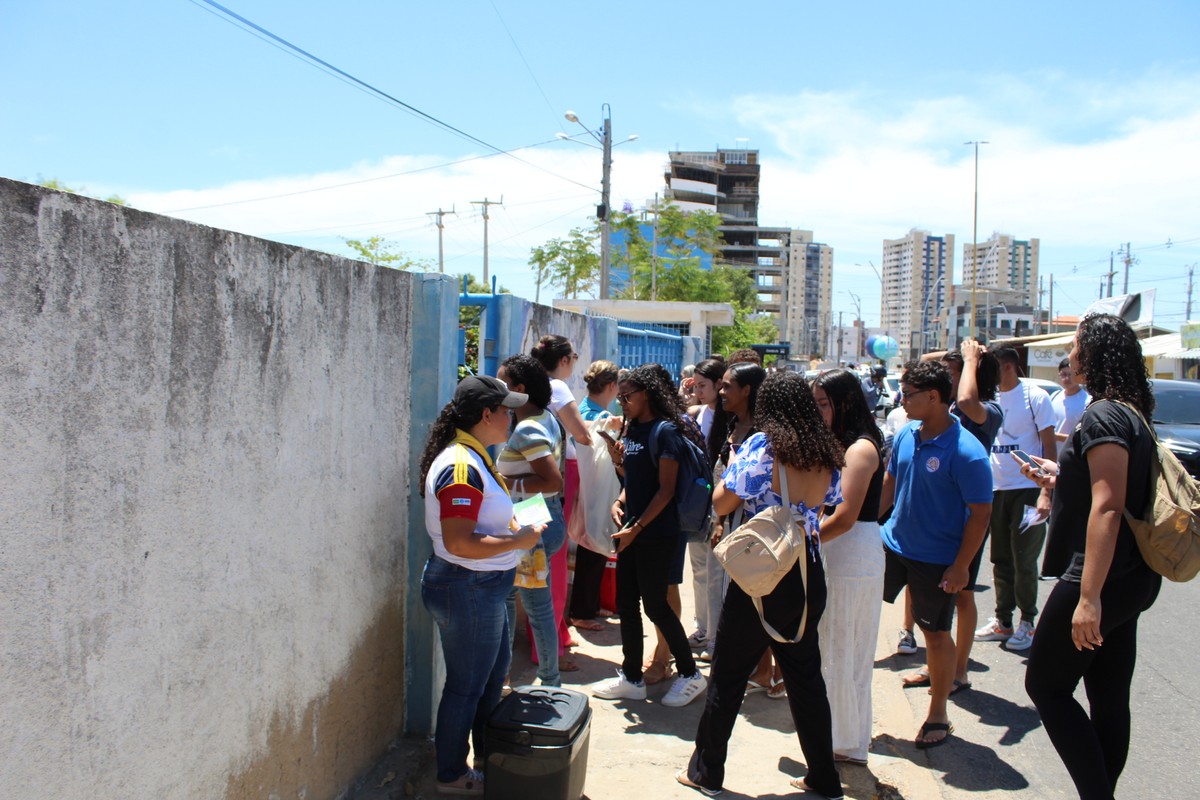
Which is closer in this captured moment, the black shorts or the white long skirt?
the white long skirt

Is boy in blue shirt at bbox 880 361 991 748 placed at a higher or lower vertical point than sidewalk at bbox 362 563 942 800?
higher

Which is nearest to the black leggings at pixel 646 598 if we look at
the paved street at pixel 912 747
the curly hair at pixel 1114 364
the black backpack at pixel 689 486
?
the black backpack at pixel 689 486

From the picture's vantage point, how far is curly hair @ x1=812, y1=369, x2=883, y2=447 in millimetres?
3922

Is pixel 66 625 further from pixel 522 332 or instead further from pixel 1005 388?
pixel 1005 388

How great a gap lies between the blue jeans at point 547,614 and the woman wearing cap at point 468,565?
66 cm

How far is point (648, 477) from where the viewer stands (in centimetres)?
454

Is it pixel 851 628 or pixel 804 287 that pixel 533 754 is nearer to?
pixel 851 628

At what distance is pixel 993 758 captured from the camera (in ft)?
13.7

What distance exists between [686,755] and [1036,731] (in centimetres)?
185

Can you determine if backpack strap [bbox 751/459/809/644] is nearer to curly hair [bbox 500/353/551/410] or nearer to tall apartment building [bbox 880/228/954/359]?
curly hair [bbox 500/353/551/410]

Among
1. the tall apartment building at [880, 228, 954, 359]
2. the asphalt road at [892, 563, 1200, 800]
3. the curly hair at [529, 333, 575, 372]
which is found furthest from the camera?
the tall apartment building at [880, 228, 954, 359]

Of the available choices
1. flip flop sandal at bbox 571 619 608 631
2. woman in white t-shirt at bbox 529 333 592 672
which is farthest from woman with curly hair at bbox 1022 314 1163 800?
flip flop sandal at bbox 571 619 608 631

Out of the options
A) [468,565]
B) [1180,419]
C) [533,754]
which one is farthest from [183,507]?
[1180,419]

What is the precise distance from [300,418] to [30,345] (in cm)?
116
